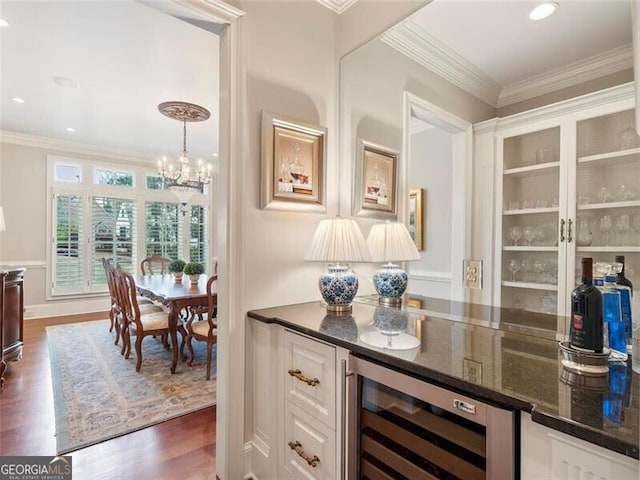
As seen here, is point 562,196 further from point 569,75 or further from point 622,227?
point 569,75

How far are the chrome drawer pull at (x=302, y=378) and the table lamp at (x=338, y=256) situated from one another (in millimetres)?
376

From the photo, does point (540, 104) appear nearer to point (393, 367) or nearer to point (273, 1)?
point (393, 367)

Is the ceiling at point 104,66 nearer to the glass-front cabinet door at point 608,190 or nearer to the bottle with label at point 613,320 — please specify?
the glass-front cabinet door at point 608,190

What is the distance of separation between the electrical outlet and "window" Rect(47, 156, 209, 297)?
549 cm

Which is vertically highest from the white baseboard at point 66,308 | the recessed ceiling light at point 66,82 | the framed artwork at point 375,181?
the recessed ceiling light at point 66,82

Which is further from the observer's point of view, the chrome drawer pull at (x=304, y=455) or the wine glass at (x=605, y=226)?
the chrome drawer pull at (x=304, y=455)

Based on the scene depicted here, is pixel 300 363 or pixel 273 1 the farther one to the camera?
pixel 273 1

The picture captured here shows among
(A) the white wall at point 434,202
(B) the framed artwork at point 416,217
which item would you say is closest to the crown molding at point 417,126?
(A) the white wall at point 434,202

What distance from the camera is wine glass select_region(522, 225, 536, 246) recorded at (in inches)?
46.9

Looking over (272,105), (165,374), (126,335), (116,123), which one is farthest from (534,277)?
(116,123)

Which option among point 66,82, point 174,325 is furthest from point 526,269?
point 66,82

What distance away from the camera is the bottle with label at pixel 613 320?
0.94 m

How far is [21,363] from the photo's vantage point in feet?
10.6

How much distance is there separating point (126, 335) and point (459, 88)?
3.75 metres
